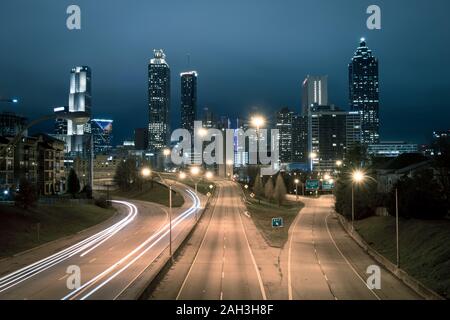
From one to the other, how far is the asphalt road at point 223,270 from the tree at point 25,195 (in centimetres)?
1975

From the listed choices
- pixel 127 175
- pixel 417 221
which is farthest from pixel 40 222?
pixel 127 175

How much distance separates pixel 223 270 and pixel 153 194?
80.3m

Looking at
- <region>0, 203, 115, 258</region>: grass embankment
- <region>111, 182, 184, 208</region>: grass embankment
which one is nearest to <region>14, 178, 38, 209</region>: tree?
<region>0, 203, 115, 258</region>: grass embankment

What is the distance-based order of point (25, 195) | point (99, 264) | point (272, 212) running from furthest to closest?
1. point (272, 212)
2. point (25, 195)
3. point (99, 264)

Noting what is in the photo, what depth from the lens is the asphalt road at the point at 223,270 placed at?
24.5 meters

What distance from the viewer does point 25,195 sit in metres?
56.2

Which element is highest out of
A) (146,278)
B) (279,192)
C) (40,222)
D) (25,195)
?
(25,195)

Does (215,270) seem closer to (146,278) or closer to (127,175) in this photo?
(146,278)

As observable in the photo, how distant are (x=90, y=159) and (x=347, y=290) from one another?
124944 mm

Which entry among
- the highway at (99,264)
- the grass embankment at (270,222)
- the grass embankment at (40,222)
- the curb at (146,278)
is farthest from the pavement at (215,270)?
the grass embankment at (40,222)

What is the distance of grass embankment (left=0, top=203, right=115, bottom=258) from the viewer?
42850 millimetres

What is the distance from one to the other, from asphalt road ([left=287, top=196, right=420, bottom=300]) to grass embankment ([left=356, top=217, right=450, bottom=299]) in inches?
54.2

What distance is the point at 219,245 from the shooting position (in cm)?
4578
